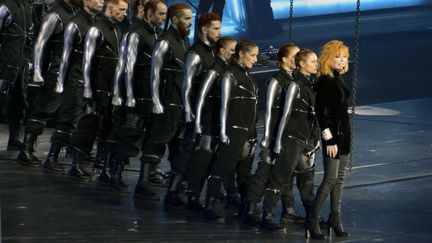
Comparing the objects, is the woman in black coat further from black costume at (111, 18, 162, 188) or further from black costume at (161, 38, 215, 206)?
black costume at (111, 18, 162, 188)

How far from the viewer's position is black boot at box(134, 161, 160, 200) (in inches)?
569

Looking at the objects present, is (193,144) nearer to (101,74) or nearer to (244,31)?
(101,74)

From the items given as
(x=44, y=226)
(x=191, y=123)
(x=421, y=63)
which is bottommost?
(x=44, y=226)

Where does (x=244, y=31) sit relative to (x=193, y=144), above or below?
above

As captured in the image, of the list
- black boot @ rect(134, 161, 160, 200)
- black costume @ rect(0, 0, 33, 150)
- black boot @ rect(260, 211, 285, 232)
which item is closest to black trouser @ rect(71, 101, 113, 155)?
black boot @ rect(134, 161, 160, 200)

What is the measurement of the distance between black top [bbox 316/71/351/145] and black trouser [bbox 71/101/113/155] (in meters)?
2.97

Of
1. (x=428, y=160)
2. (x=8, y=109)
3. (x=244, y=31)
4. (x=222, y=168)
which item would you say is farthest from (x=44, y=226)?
(x=244, y=31)

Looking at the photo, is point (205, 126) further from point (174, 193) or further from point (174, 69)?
point (174, 69)

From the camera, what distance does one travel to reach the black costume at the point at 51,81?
49.9ft

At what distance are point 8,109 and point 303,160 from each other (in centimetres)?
411

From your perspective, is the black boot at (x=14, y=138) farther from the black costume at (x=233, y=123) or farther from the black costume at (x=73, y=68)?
the black costume at (x=233, y=123)

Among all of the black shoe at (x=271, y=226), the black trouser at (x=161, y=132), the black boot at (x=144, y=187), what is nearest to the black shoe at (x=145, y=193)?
the black boot at (x=144, y=187)

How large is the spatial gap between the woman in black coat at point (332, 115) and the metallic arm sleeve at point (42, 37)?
333 cm

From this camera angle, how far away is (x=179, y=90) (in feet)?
47.3
